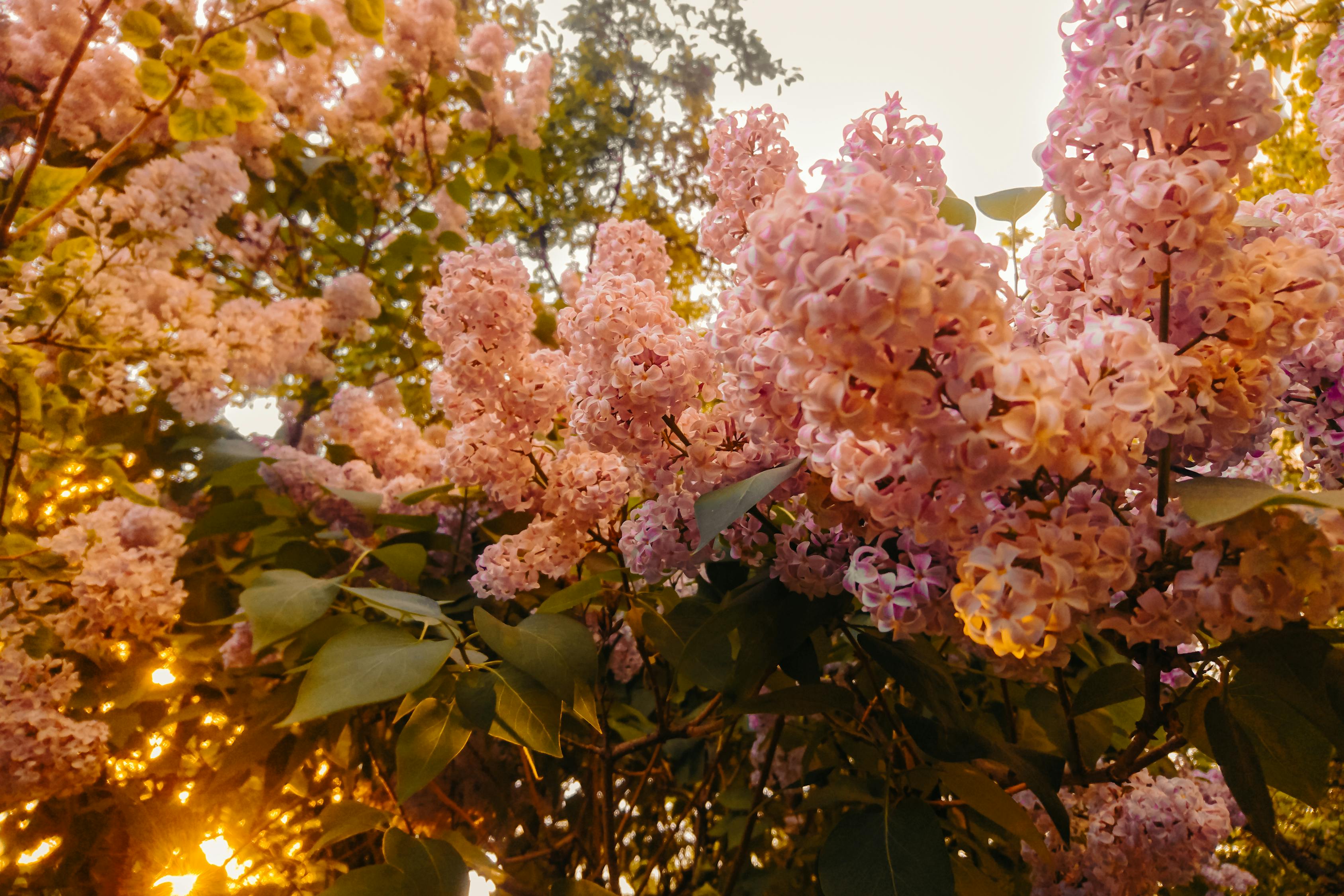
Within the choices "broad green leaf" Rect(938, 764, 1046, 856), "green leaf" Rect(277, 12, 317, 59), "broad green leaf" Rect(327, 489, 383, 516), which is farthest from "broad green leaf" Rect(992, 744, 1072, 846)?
"green leaf" Rect(277, 12, 317, 59)

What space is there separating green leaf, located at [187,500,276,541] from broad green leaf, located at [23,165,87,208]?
35 centimetres

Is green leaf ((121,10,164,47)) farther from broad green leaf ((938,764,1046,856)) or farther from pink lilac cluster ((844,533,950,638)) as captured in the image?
broad green leaf ((938,764,1046,856))

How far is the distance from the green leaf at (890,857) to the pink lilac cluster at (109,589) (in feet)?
2.42

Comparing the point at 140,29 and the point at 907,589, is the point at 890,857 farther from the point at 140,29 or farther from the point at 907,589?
the point at 140,29

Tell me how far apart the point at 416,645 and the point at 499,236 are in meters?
2.10

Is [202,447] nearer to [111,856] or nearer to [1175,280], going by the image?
[111,856]

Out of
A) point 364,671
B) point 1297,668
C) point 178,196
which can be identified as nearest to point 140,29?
point 178,196

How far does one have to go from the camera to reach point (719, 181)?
0.57 meters

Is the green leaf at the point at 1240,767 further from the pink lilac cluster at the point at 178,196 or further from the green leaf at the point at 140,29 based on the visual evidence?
the pink lilac cluster at the point at 178,196

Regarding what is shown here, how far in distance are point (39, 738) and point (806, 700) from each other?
70cm

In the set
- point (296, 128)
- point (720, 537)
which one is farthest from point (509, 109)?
point (720, 537)

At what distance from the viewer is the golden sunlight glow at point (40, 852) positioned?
82 cm

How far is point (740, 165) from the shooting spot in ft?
1.82

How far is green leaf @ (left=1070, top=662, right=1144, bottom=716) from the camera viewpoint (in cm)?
45
